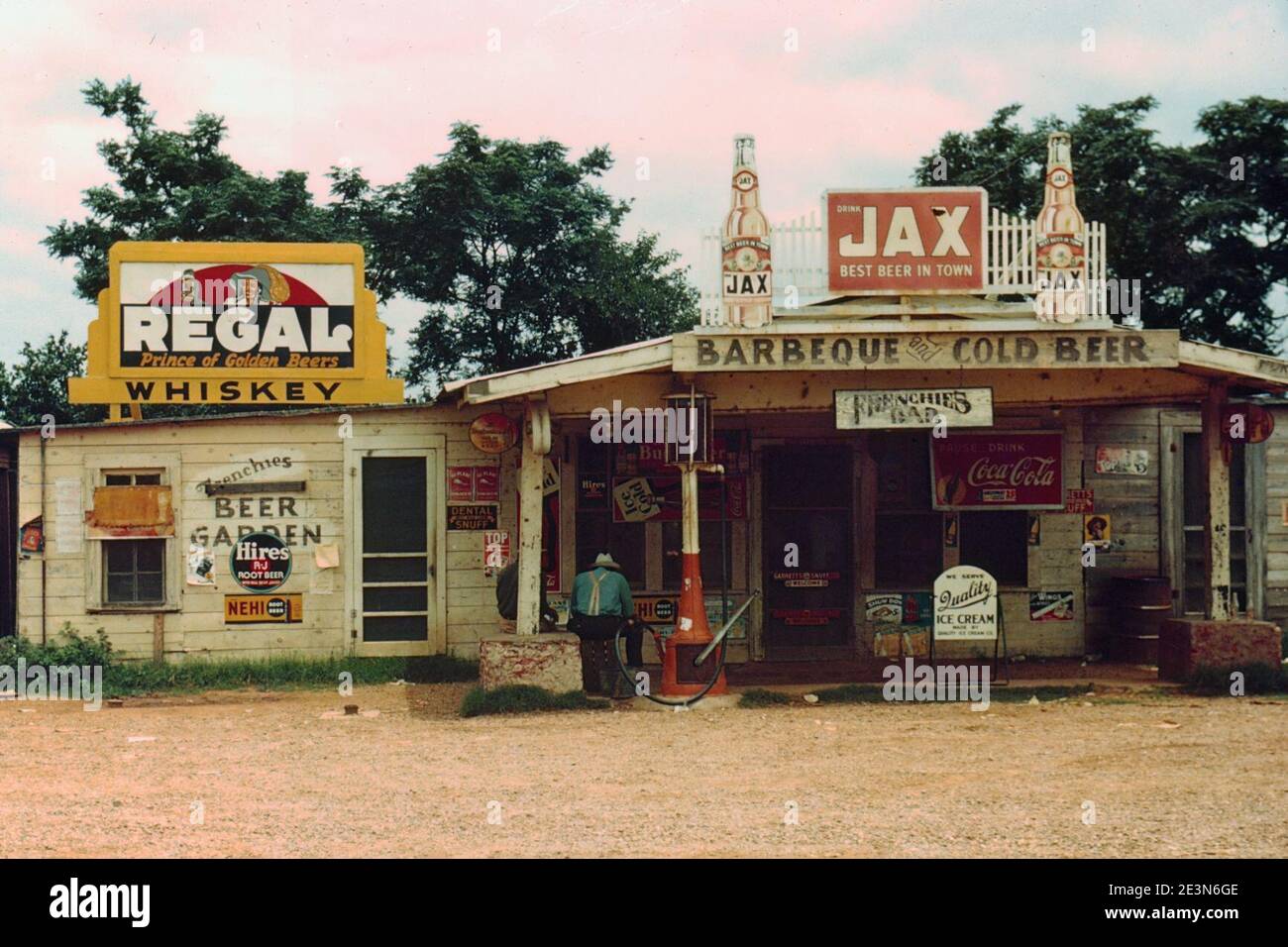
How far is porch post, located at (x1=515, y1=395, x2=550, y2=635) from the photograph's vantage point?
14109mm

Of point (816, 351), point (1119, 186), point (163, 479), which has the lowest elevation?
point (163, 479)

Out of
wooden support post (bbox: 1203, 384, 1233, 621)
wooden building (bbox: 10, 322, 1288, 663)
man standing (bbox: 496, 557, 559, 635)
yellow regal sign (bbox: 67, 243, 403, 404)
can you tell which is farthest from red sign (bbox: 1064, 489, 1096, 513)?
yellow regal sign (bbox: 67, 243, 403, 404)

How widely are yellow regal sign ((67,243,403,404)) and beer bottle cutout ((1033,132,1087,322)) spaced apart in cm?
729

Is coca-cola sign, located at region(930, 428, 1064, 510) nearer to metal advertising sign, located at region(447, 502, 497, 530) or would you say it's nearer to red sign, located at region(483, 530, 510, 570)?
red sign, located at region(483, 530, 510, 570)

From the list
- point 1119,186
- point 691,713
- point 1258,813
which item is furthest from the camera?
point 1119,186

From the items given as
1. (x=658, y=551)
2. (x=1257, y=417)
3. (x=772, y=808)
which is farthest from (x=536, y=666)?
(x=1257, y=417)

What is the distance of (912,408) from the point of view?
46.3 feet

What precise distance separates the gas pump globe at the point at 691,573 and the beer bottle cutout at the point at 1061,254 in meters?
3.40

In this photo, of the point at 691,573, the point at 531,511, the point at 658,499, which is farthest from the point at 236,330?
the point at 691,573

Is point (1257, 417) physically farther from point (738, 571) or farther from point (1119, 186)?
point (1119, 186)

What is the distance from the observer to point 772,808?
9414 mm

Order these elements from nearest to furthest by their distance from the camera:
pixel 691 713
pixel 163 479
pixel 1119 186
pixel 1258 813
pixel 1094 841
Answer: pixel 1094 841
pixel 1258 813
pixel 691 713
pixel 163 479
pixel 1119 186

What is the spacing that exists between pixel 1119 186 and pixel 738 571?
17969 millimetres

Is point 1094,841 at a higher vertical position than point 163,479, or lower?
lower
